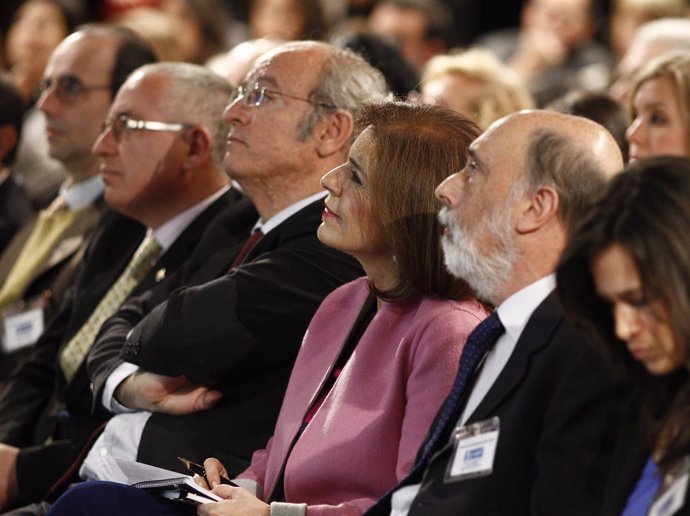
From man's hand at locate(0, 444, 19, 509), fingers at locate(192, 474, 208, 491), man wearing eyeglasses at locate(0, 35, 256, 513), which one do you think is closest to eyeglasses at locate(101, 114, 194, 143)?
man wearing eyeglasses at locate(0, 35, 256, 513)

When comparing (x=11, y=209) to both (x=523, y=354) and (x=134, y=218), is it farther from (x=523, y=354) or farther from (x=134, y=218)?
(x=523, y=354)

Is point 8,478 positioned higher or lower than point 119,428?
lower

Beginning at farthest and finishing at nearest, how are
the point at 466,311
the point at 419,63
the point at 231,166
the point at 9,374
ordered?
1. the point at 419,63
2. the point at 9,374
3. the point at 231,166
4. the point at 466,311

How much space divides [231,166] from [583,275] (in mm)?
1675

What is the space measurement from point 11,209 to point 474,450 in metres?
3.60

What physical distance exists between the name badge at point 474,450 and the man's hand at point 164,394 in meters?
1.09

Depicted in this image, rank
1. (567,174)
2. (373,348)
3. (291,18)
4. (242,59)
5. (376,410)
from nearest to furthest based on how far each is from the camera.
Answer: (567,174), (376,410), (373,348), (242,59), (291,18)

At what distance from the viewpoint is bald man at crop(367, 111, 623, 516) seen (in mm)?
2238

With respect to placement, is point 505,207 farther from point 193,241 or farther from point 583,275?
point 193,241

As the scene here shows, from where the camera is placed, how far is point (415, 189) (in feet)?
9.48

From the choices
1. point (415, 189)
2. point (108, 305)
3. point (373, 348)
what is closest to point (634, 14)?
point (108, 305)

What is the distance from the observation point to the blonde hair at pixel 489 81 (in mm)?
5309

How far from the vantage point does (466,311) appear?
282cm

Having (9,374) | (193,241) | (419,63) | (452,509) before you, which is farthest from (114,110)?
(419,63)
